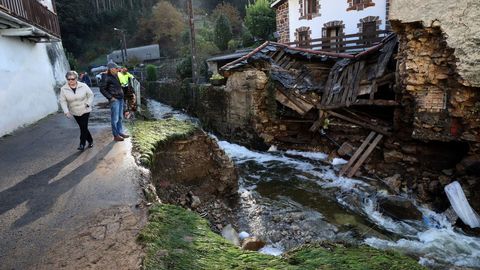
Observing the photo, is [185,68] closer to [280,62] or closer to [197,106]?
[197,106]

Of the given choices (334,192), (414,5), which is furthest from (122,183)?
(414,5)

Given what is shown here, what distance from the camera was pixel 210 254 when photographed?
312cm

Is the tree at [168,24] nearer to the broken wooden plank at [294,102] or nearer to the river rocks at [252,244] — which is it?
the broken wooden plank at [294,102]

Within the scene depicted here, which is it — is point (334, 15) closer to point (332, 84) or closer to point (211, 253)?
point (332, 84)

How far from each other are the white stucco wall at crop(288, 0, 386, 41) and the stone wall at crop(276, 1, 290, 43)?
0.40 metres

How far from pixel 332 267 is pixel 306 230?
3.36 meters

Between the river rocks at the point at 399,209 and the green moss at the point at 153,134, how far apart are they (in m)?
5.04

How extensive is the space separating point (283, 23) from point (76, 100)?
749 inches

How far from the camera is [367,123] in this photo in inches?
405

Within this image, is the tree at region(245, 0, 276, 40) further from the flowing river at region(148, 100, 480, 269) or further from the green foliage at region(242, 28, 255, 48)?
the flowing river at region(148, 100, 480, 269)

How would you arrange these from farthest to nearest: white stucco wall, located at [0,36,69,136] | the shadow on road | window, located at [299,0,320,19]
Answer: window, located at [299,0,320,19], white stucco wall, located at [0,36,69,136], the shadow on road

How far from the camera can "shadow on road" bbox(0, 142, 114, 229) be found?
3864 mm

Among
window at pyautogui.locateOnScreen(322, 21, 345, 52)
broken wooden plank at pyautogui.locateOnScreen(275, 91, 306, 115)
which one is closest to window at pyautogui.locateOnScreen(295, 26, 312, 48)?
window at pyautogui.locateOnScreen(322, 21, 345, 52)

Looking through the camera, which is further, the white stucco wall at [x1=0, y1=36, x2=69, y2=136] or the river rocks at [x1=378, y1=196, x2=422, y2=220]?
the white stucco wall at [x1=0, y1=36, x2=69, y2=136]
